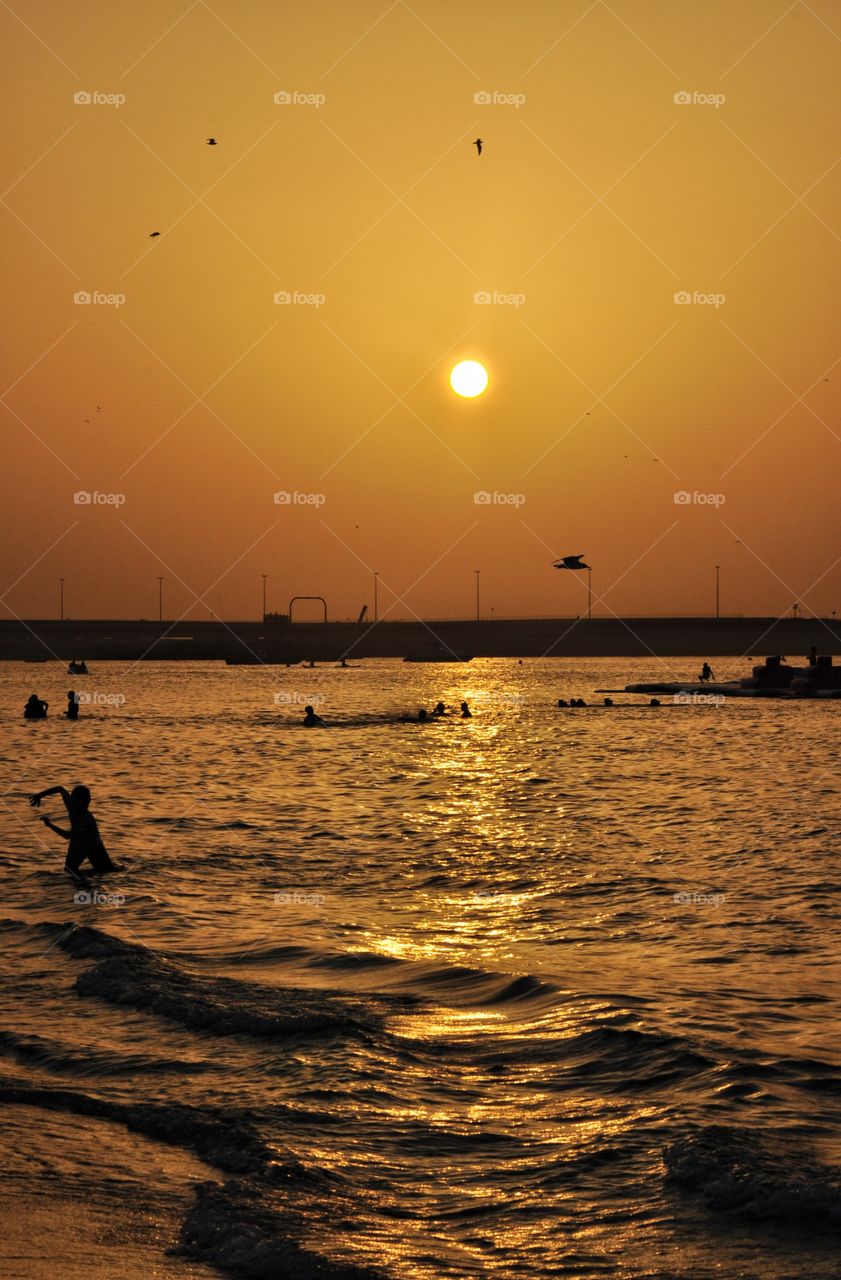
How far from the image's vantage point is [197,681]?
161750 mm

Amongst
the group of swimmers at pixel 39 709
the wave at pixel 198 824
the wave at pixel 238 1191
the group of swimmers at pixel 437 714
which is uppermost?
the group of swimmers at pixel 39 709

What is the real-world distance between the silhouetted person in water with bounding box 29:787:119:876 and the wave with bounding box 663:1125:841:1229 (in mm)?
14272

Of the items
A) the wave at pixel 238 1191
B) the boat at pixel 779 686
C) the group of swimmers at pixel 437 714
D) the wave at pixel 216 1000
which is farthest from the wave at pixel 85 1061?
the boat at pixel 779 686

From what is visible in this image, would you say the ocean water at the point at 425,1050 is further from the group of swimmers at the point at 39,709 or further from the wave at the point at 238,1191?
the group of swimmers at the point at 39,709

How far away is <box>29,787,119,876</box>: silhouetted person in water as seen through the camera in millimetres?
22031

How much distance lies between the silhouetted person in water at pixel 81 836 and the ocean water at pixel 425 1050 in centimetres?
56

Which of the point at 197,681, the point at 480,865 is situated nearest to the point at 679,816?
the point at 480,865

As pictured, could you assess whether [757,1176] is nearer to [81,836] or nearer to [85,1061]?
[85,1061]

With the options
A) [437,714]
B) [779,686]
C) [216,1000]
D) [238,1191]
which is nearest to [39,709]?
[437,714]

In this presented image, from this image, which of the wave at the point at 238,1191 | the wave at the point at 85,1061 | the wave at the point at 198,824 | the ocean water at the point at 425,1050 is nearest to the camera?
the wave at the point at 238,1191

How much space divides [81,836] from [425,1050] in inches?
461

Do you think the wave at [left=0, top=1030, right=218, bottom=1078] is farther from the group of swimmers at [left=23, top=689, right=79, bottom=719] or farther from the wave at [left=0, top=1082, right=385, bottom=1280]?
the group of swimmers at [left=23, top=689, right=79, bottom=719]

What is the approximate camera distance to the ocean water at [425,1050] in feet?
28.3

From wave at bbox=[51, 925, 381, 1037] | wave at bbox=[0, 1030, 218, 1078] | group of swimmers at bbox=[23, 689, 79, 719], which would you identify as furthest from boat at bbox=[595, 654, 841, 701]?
wave at bbox=[0, 1030, 218, 1078]
